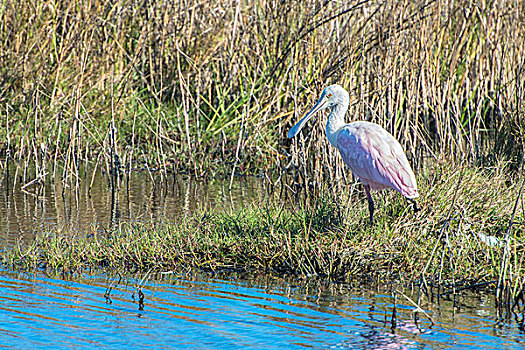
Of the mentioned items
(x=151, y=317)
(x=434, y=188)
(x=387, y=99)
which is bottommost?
(x=151, y=317)

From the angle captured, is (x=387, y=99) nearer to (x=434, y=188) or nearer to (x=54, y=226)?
(x=434, y=188)

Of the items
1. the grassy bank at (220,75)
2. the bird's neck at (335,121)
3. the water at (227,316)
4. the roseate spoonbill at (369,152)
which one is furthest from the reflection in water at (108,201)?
the water at (227,316)

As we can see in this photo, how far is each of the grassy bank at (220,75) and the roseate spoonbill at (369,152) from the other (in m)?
1.24

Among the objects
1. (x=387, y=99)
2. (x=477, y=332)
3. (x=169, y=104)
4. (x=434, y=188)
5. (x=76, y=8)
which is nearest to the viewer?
(x=477, y=332)

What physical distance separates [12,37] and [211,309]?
21.8 ft

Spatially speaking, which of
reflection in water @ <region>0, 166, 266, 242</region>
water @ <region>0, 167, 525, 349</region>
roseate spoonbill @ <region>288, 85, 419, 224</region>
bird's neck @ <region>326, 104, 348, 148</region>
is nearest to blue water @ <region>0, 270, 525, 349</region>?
water @ <region>0, 167, 525, 349</region>

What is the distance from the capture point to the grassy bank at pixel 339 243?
235 inches

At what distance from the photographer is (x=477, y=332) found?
4934 mm

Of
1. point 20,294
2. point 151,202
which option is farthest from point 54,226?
point 20,294

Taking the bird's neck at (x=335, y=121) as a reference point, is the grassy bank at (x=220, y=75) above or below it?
above

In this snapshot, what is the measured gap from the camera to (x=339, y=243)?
6.09 metres


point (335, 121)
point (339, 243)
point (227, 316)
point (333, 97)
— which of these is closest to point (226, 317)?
point (227, 316)

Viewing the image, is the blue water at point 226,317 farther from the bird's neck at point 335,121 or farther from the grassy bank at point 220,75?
the grassy bank at point 220,75

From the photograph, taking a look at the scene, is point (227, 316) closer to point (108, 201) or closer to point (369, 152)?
point (369, 152)
